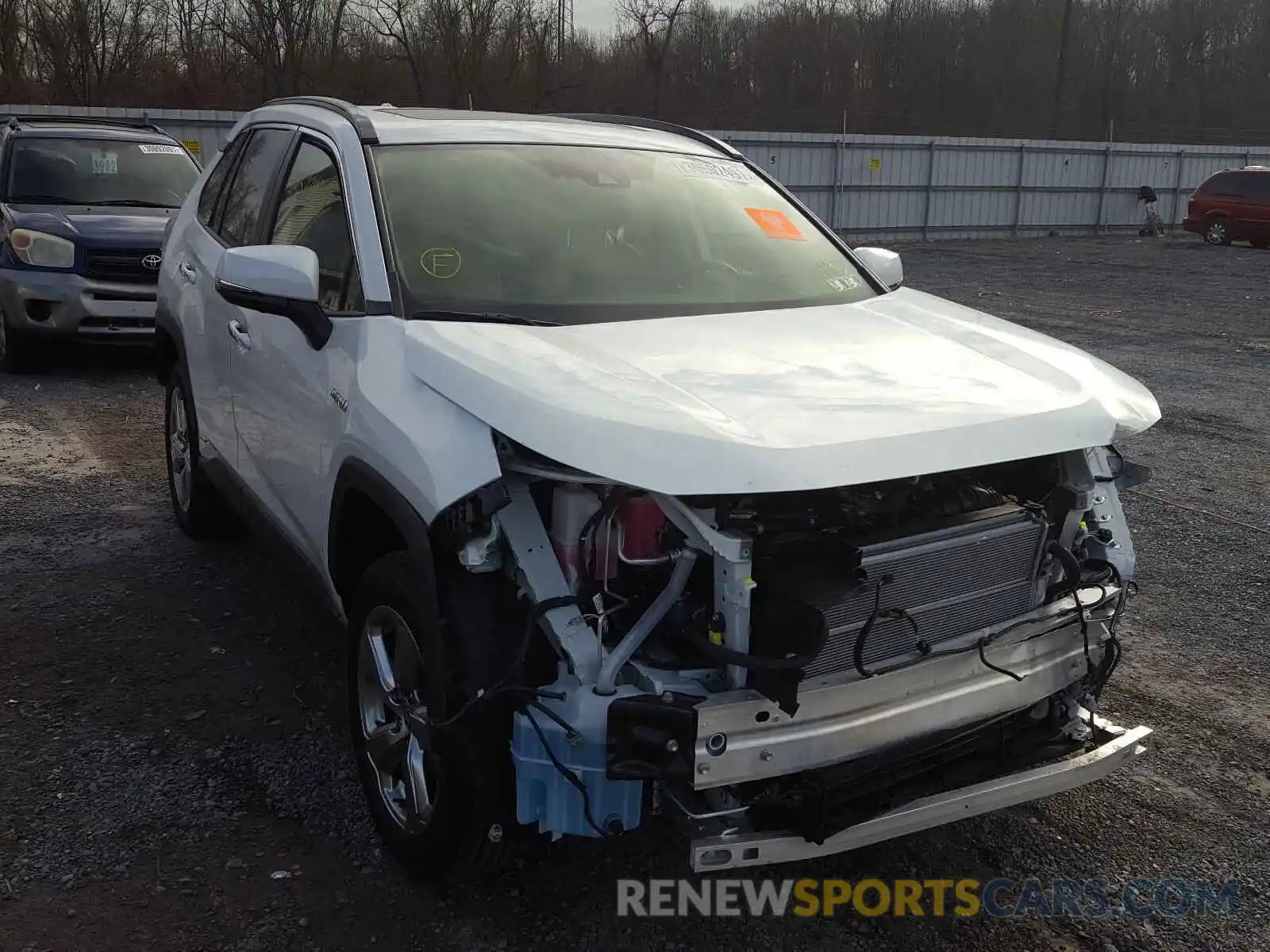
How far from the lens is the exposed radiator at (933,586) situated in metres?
2.47

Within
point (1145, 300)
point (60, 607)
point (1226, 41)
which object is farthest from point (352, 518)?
point (1226, 41)

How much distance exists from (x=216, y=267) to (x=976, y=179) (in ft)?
83.9

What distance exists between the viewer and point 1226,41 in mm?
53312

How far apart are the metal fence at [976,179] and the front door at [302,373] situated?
20914 mm

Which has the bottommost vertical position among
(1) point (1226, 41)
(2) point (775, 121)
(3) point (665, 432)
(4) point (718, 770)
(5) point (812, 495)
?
(4) point (718, 770)

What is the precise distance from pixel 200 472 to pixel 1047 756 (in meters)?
3.80

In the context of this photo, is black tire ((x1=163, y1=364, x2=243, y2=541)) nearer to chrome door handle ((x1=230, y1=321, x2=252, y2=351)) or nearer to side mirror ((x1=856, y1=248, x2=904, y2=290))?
chrome door handle ((x1=230, y1=321, x2=252, y2=351))

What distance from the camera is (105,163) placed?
1013 cm

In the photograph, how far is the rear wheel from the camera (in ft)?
81.8

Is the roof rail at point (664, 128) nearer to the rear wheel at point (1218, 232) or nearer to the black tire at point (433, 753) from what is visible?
the black tire at point (433, 753)

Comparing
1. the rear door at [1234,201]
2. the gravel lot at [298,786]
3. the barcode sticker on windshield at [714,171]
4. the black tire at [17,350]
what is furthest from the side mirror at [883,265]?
the rear door at [1234,201]

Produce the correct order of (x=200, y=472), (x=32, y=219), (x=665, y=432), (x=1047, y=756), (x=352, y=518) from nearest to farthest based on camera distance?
(x=665, y=432), (x=1047, y=756), (x=352, y=518), (x=200, y=472), (x=32, y=219)

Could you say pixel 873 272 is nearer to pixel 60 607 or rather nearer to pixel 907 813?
pixel 907 813

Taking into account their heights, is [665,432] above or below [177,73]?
below
